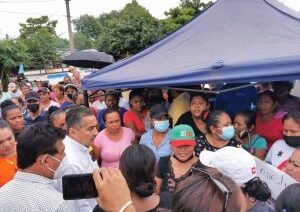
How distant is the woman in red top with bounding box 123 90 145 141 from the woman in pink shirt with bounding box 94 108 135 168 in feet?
1.32

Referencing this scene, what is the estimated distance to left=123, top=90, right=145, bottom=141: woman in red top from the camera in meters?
4.50

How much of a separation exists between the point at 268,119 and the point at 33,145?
2.50 metres

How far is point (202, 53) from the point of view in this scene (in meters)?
3.57

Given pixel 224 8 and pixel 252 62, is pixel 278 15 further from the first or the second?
pixel 252 62

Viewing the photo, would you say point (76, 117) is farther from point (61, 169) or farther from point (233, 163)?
point (233, 163)

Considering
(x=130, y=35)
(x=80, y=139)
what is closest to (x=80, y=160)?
(x=80, y=139)

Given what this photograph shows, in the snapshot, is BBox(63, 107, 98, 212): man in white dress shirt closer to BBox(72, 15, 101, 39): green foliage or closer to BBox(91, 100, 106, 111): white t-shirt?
BBox(91, 100, 106, 111): white t-shirt

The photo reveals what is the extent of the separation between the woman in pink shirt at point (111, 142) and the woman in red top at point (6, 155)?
1.12m

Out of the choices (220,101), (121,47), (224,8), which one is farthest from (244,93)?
(121,47)

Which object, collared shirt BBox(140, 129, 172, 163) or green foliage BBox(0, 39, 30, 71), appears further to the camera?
green foliage BBox(0, 39, 30, 71)

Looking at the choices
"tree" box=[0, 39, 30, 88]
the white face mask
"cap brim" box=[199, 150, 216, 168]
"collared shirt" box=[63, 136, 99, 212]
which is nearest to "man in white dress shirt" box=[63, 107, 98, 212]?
"collared shirt" box=[63, 136, 99, 212]

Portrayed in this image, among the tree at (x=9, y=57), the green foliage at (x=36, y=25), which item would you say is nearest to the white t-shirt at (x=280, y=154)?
the tree at (x=9, y=57)

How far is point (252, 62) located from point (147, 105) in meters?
2.00

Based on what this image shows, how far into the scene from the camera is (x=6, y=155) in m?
2.97
